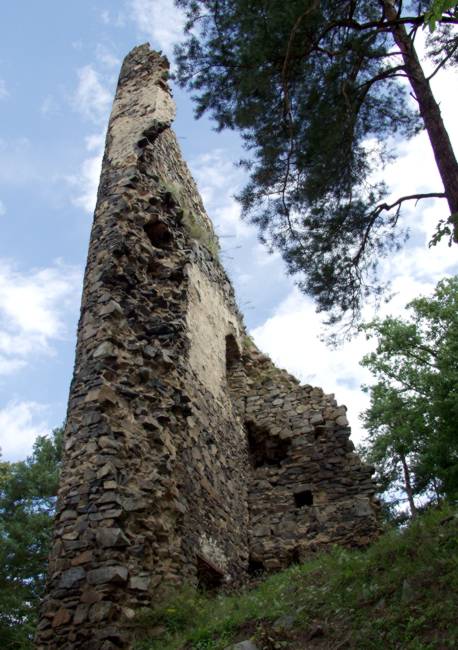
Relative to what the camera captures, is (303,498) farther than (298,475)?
No

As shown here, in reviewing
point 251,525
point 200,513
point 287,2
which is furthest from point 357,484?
point 287,2

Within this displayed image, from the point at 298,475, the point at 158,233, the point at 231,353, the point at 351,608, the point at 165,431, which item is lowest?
the point at 351,608

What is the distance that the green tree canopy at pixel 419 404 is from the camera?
43.2ft

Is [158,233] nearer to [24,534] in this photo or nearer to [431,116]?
[431,116]

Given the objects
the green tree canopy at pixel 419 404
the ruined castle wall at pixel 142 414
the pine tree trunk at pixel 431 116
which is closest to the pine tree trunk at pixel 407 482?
the green tree canopy at pixel 419 404

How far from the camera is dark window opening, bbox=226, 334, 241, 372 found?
11.0 meters

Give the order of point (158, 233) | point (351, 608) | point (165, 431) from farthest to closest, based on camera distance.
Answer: point (158, 233), point (165, 431), point (351, 608)

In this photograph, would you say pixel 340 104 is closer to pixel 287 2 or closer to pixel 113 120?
pixel 287 2

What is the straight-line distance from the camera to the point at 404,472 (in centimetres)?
1600

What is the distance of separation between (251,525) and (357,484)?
1.69 meters

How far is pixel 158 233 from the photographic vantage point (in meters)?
8.83

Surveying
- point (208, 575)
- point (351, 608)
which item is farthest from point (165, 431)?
point (351, 608)

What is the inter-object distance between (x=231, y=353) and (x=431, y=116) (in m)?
5.81

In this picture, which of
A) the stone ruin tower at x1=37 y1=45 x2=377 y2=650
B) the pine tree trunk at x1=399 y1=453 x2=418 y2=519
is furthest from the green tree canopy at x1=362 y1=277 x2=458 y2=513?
the stone ruin tower at x1=37 y1=45 x2=377 y2=650
